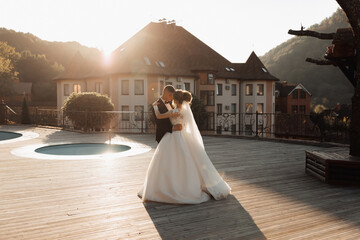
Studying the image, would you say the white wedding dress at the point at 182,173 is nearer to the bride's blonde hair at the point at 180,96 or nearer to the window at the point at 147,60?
the bride's blonde hair at the point at 180,96

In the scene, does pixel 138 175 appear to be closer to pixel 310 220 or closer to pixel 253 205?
pixel 253 205

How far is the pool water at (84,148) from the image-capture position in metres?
12.7

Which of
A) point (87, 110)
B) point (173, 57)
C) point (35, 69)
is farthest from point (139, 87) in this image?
point (35, 69)

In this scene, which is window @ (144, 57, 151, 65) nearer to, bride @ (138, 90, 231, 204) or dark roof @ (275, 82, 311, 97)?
bride @ (138, 90, 231, 204)

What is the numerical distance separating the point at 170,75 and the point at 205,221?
3316 centimetres

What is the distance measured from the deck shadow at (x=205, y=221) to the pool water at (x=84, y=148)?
7.74m

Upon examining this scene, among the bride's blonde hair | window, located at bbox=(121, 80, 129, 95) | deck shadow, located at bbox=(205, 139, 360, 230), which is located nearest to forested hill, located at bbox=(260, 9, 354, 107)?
window, located at bbox=(121, 80, 129, 95)

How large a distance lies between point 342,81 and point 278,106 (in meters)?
15.4

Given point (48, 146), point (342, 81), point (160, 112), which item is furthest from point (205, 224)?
point (342, 81)

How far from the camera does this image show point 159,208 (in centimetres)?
506

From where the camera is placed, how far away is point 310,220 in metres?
4.55

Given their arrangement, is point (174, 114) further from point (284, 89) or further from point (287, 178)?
point (284, 89)

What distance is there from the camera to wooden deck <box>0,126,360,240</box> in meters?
4.09

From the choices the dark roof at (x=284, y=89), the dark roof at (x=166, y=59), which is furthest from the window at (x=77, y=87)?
the dark roof at (x=284, y=89)
